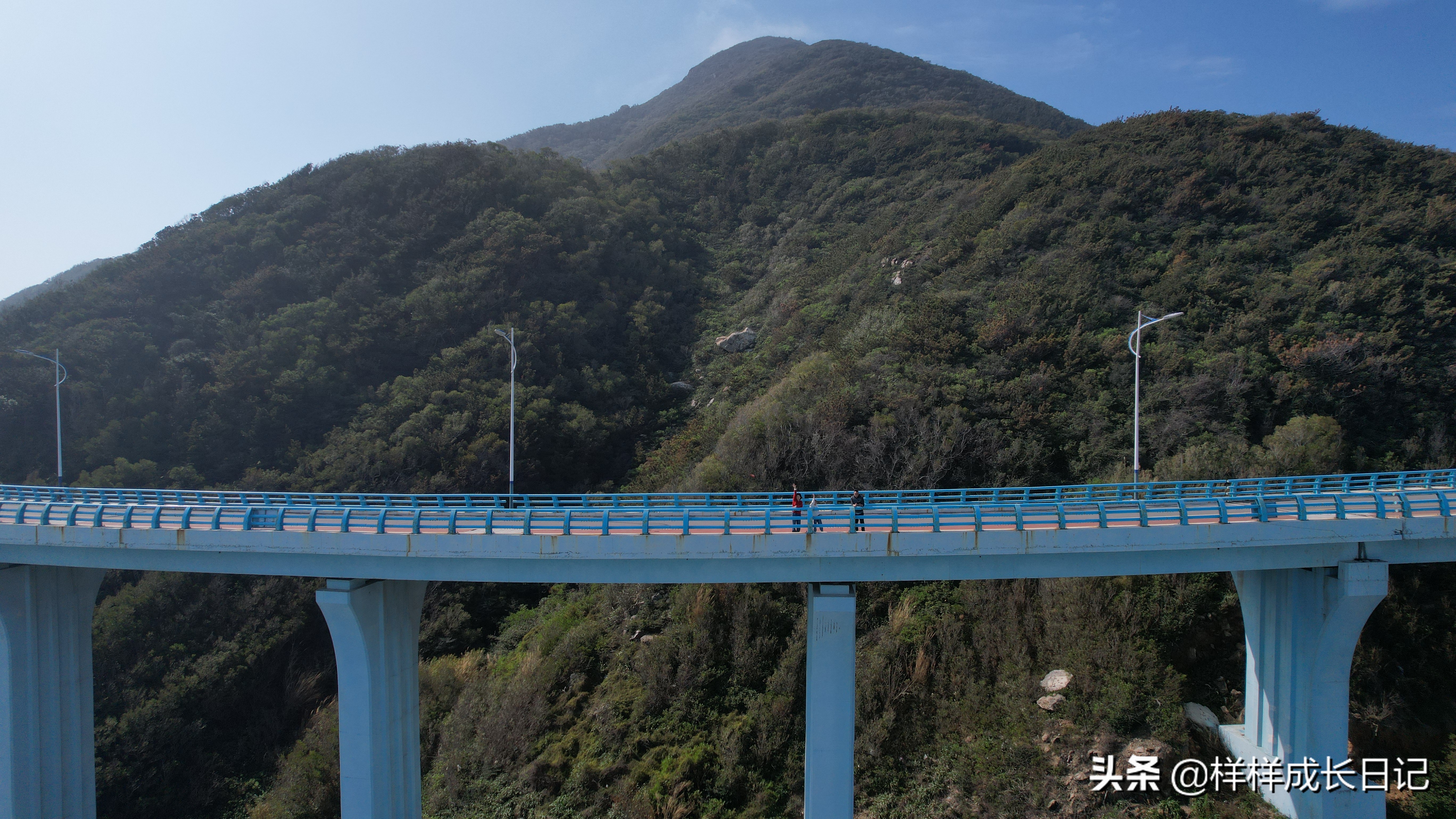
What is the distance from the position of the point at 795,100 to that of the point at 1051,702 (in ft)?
340

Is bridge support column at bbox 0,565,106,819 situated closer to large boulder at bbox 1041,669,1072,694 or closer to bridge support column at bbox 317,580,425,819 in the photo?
bridge support column at bbox 317,580,425,819

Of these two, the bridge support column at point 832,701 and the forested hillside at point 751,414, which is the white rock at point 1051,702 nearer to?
the forested hillside at point 751,414

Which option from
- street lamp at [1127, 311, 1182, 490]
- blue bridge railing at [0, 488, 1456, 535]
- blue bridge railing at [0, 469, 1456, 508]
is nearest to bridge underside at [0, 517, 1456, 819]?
blue bridge railing at [0, 488, 1456, 535]

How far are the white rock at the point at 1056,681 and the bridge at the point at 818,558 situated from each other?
376 centimetres

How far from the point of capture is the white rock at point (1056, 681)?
16.4m

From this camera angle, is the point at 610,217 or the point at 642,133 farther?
the point at 642,133

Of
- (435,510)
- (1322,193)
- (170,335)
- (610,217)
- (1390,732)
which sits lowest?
(1390,732)

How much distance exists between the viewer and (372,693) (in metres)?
13.6

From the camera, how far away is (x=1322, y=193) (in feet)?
108

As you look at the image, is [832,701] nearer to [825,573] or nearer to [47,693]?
[825,573]

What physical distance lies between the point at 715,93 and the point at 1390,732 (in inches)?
5063

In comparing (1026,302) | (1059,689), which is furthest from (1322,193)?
(1059,689)

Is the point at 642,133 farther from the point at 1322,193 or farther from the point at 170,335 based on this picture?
the point at 1322,193

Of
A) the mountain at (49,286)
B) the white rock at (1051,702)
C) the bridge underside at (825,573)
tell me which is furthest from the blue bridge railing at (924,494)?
the mountain at (49,286)
